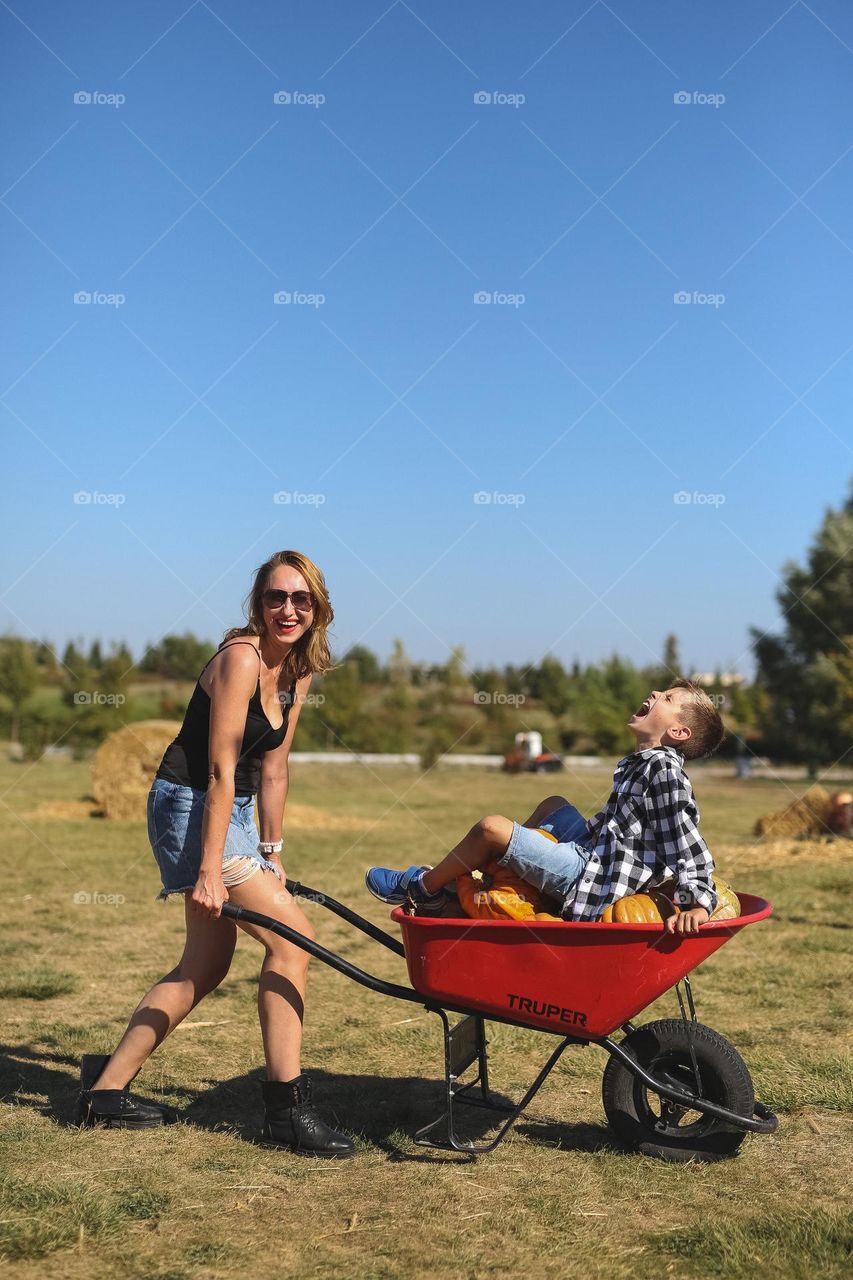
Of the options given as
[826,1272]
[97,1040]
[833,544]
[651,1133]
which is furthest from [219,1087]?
[833,544]

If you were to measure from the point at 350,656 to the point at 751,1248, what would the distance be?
59.5 ft

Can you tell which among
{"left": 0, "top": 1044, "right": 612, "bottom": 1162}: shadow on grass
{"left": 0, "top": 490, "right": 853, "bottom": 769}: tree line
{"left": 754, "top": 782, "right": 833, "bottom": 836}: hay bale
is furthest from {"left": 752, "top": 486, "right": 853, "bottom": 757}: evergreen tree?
{"left": 0, "top": 1044, "right": 612, "bottom": 1162}: shadow on grass

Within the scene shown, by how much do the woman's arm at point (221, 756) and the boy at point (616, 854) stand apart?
42cm

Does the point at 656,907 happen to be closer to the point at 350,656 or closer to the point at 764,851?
the point at 764,851

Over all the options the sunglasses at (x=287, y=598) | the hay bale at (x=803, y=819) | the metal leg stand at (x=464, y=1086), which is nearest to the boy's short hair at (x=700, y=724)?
the metal leg stand at (x=464, y=1086)

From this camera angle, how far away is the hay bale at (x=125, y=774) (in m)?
11.7

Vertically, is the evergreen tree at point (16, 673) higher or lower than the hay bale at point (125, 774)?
higher

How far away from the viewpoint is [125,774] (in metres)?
11.7

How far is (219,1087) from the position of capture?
391cm

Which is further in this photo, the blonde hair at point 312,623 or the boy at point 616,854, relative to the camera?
the blonde hair at point 312,623

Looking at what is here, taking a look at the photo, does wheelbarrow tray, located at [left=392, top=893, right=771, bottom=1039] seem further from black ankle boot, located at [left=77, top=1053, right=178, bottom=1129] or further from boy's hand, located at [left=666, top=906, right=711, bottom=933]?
black ankle boot, located at [left=77, top=1053, right=178, bottom=1129]

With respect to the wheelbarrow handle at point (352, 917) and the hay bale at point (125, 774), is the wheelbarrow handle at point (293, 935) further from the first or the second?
the hay bale at point (125, 774)

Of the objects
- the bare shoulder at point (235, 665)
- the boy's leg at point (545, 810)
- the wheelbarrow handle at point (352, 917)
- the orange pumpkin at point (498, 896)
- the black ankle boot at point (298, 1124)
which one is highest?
the bare shoulder at point (235, 665)

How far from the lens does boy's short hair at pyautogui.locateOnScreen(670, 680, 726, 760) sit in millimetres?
3289
